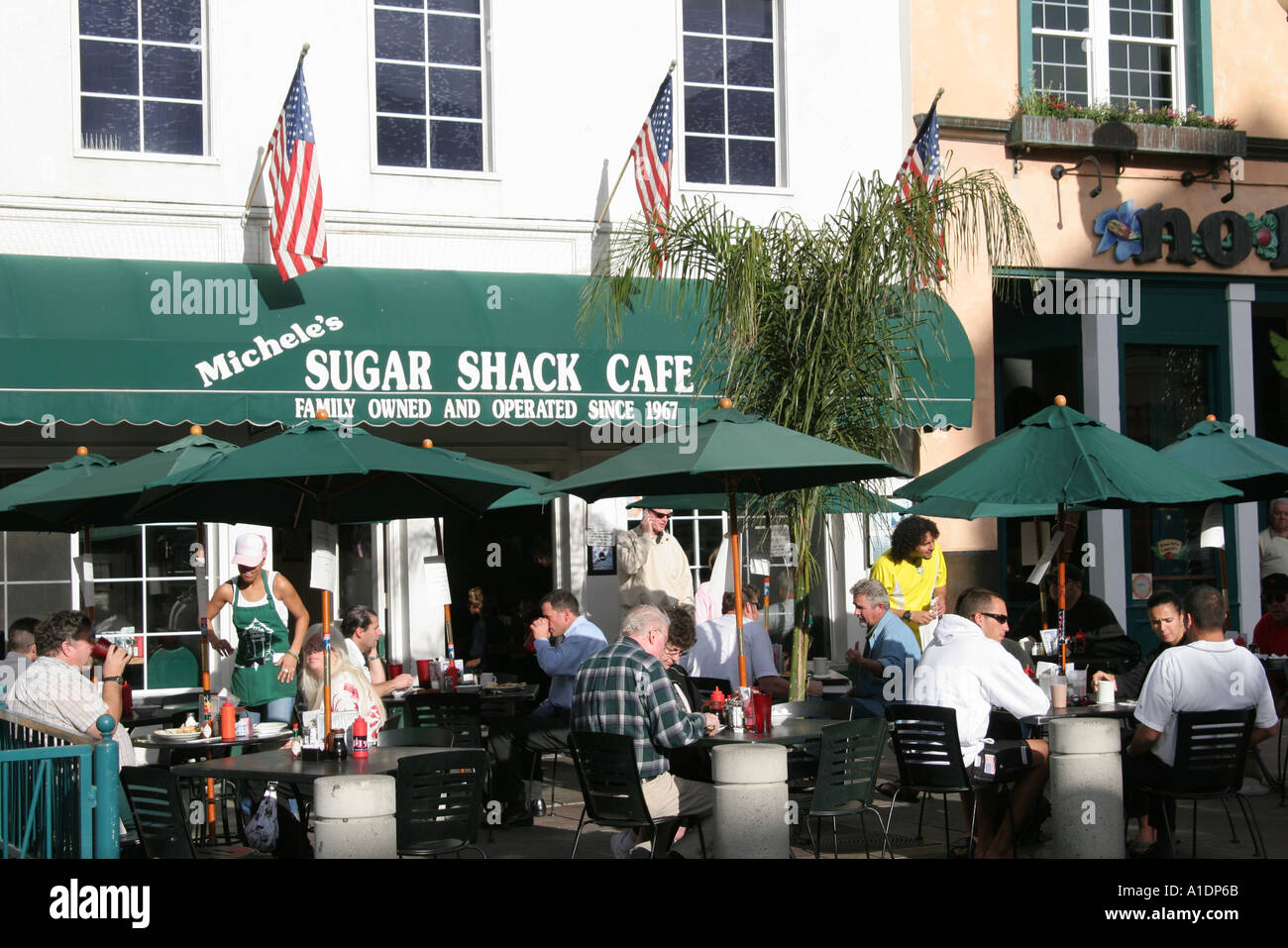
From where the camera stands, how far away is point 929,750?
7.89 meters

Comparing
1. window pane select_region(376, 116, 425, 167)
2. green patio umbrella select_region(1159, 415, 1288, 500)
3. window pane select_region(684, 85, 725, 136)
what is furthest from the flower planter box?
window pane select_region(376, 116, 425, 167)

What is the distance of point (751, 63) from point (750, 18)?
451 mm

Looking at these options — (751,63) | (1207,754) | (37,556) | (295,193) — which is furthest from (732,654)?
(751,63)

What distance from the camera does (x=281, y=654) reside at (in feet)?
Answer: 35.2

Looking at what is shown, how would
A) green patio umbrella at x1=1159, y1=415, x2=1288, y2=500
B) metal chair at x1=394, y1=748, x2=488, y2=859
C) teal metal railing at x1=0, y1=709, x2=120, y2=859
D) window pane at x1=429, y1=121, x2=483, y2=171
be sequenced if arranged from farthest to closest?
→ window pane at x1=429, y1=121, x2=483, y2=171
green patio umbrella at x1=1159, y1=415, x2=1288, y2=500
metal chair at x1=394, y1=748, x2=488, y2=859
teal metal railing at x1=0, y1=709, x2=120, y2=859

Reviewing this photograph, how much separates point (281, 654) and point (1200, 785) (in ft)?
20.6

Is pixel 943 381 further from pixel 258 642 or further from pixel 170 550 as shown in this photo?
pixel 170 550

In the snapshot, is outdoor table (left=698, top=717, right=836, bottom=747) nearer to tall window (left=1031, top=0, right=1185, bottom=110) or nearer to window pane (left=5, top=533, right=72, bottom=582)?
window pane (left=5, top=533, right=72, bottom=582)

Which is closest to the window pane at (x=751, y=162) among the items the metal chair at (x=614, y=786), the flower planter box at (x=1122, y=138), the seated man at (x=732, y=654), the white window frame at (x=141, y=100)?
the flower planter box at (x=1122, y=138)

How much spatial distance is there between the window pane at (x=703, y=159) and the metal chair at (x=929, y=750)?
7.62 meters

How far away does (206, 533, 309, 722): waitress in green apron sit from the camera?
1021 cm

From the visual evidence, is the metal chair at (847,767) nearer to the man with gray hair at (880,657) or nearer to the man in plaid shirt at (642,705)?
the man in plaid shirt at (642,705)

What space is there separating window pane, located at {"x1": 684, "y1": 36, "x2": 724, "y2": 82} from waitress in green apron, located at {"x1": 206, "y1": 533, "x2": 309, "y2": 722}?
264 inches
